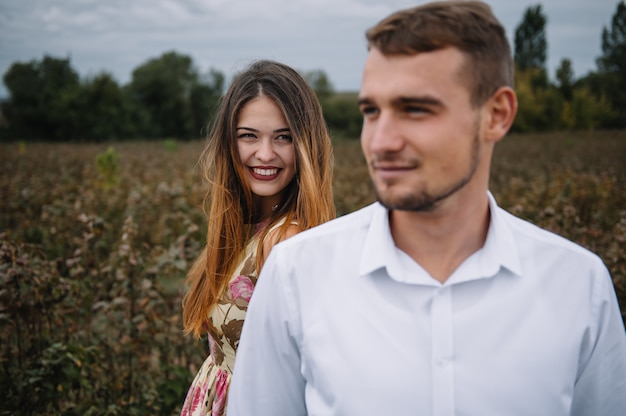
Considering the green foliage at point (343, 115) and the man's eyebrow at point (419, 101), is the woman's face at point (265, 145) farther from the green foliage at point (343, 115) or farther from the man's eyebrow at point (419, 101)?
the green foliage at point (343, 115)

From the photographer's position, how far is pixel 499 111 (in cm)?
125

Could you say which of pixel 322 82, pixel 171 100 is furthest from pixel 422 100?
pixel 322 82

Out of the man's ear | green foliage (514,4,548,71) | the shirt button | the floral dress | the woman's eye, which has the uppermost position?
green foliage (514,4,548,71)

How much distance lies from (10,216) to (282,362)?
6054 millimetres

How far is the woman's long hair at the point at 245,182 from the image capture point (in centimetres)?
197

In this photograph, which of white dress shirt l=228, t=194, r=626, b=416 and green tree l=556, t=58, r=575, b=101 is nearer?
white dress shirt l=228, t=194, r=626, b=416

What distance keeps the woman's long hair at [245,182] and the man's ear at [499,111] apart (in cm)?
82

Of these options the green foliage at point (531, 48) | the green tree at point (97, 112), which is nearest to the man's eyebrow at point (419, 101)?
the green tree at point (97, 112)

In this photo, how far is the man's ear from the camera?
1.23 meters

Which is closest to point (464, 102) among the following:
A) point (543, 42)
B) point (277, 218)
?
point (277, 218)

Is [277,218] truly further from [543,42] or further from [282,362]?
[543,42]

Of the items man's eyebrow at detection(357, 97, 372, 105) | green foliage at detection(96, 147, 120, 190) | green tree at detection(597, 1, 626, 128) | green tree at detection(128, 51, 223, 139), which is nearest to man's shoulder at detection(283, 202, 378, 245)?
man's eyebrow at detection(357, 97, 372, 105)

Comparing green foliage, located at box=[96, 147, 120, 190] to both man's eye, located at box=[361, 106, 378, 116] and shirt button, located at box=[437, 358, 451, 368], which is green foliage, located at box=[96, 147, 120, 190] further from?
shirt button, located at box=[437, 358, 451, 368]

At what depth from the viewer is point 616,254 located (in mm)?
3490
